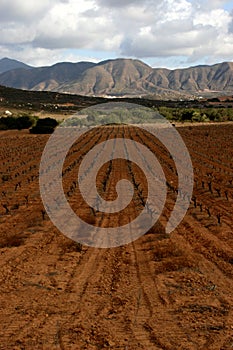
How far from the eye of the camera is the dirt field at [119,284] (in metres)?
6.15

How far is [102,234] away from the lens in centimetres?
1125

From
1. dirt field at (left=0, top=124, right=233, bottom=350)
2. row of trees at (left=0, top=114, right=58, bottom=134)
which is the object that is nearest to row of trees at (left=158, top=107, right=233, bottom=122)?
row of trees at (left=0, top=114, right=58, bottom=134)

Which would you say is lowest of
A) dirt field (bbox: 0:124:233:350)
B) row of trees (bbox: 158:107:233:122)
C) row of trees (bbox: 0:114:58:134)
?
dirt field (bbox: 0:124:233:350)

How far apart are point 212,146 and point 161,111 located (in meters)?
51.0

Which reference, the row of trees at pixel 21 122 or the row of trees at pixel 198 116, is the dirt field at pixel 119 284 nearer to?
the row of trees at pixel 21 122

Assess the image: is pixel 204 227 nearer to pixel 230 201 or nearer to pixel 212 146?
pixel 230 201

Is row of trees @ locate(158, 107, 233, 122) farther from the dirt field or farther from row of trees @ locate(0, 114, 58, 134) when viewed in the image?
the dirt field

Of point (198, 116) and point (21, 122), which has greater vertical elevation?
point (198, 116)

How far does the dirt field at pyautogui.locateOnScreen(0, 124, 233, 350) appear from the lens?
6.15 meters

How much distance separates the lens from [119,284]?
8.00 meters

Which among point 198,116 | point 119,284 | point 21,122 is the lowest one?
point 119,284

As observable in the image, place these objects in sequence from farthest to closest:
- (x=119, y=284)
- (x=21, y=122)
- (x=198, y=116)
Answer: (x=198, y=116), (x=21, y=122), (x=119, y=284)

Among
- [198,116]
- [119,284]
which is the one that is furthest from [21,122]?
[119,284]

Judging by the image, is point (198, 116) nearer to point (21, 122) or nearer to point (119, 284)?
point (21, 122)
